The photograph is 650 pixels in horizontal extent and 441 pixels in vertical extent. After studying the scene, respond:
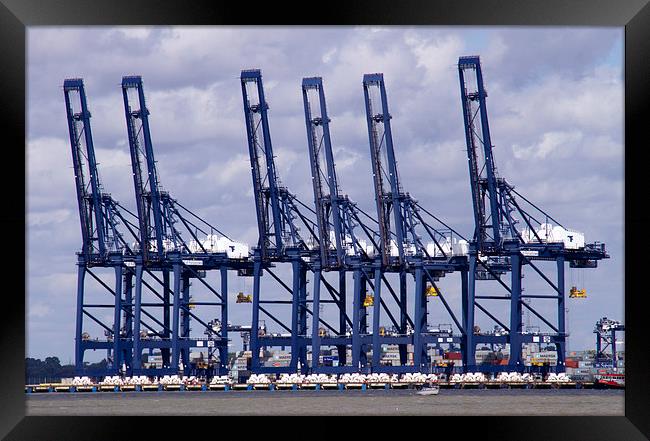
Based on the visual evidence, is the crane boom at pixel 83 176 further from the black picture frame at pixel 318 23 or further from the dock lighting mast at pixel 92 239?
the black picture frame at pixel 318 23

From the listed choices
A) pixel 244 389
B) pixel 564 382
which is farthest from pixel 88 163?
pixel 564 382

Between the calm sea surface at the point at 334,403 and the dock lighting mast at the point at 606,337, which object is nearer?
the calm sea surface at the point at 334,403

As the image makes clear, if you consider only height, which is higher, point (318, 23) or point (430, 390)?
point (318, 23)

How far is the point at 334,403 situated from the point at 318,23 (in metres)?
41.8

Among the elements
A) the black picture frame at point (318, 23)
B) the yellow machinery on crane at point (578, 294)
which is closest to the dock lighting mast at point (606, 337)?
the yellow machinery on crane at point (578, 294)

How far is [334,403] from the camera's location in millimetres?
60938

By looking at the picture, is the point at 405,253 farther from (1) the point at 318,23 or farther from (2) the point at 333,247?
(1) the point at 318,23

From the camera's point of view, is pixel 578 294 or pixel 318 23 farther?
pixel 578 294

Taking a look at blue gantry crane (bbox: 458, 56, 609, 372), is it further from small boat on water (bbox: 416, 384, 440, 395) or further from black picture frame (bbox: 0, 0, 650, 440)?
black picture frame (bbox: 0, 0, 650, 440)

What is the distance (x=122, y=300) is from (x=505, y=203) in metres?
22.3

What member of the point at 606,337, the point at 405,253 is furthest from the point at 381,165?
the point at 606,337

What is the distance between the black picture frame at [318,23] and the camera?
65.4ft

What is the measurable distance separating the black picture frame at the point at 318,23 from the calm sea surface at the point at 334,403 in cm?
3120
